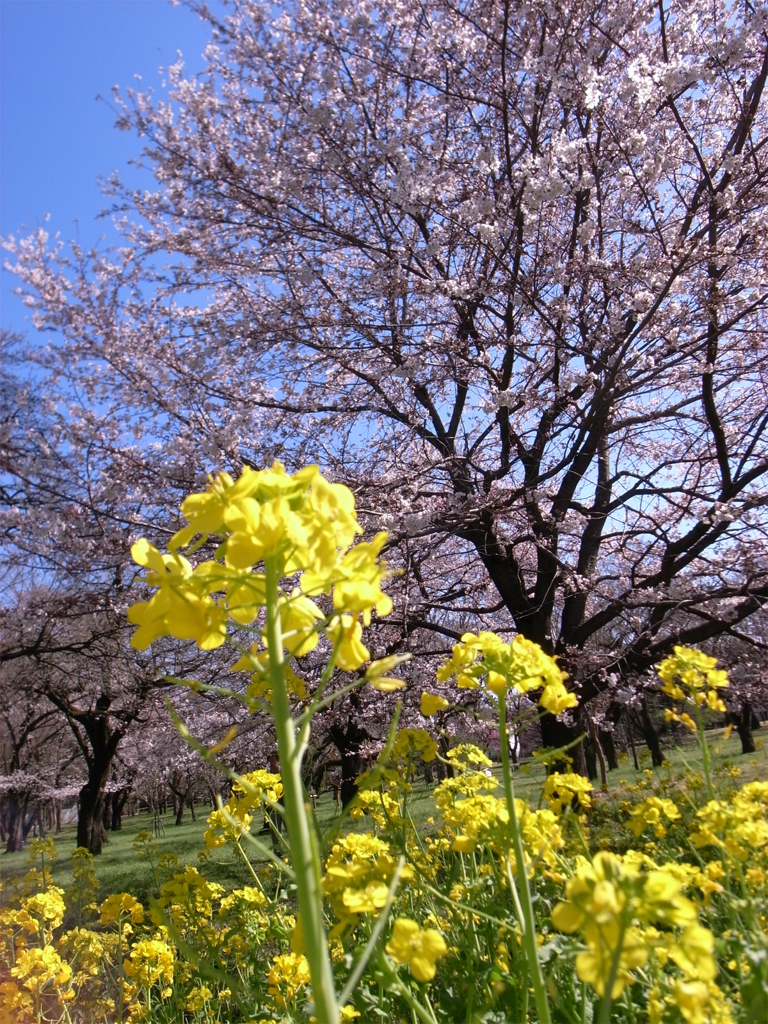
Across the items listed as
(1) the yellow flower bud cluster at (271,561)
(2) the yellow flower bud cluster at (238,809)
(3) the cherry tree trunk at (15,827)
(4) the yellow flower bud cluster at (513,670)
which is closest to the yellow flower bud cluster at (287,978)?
(2) the yellow flower bud cluster at (238,809)

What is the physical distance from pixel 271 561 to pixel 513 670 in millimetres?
645

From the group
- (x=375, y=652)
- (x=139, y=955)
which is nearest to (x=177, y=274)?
(x=375, y=652)

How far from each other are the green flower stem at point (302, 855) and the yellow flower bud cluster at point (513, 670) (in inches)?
22.3

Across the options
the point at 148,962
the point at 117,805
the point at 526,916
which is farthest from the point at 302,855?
the point at 117,805

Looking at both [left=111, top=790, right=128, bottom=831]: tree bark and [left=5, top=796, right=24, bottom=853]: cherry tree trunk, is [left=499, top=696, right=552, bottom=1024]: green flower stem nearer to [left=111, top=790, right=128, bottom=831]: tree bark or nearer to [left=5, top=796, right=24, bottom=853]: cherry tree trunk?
[left=111, top=790, right=128, bottom=831]: tree bark

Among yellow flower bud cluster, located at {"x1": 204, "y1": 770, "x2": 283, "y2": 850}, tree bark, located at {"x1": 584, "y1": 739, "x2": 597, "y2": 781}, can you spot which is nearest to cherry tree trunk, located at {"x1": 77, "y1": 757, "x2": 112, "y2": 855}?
tree bark, located at {"x1": 584, "y1": 739, "x2": 597, "y2": 781}

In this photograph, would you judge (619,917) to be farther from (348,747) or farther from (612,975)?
(348,747)

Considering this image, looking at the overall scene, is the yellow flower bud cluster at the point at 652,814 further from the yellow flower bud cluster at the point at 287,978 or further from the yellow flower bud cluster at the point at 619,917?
the yellow flower bud cluster at the point at 619,917

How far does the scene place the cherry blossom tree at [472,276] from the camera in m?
5.30

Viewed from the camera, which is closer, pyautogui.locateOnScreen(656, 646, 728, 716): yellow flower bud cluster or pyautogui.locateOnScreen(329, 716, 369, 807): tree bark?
pyautogui.locateOnScreen(656, 646, 728, 716): yellow flower bud cluster

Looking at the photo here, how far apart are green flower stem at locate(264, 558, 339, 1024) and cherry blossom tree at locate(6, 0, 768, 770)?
4.08 meters

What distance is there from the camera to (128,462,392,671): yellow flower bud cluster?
40.4 inches

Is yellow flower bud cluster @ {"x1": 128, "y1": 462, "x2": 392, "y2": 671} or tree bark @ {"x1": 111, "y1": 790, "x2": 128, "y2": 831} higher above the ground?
yellow flower bud cluster @ {"x1": 128, "y1": 462, "x2": 392, "y2": 671}

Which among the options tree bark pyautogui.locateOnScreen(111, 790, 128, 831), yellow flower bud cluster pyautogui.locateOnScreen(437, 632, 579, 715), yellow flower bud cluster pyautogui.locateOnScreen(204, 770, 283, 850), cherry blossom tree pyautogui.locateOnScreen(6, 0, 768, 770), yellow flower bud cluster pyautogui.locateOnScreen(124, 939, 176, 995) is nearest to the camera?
→ yellow flower bud cluster pyautogui.locateOnScreen(437, 632, 579, 715)
